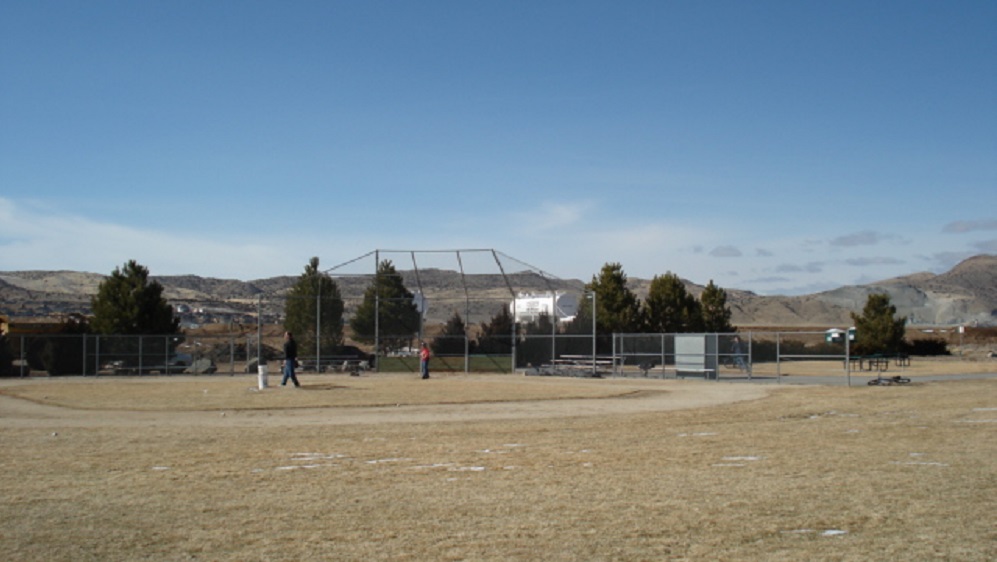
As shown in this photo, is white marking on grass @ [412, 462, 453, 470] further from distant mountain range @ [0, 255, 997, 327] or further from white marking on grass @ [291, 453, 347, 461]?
distant mountain range @ [0, 255, 997, 327]

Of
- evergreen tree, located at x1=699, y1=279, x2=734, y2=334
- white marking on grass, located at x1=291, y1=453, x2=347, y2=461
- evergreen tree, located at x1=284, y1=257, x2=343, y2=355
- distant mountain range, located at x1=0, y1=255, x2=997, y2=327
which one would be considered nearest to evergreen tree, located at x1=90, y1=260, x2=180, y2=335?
distant mountain range, located at x1=0, y1=255, x2=997, y2=327

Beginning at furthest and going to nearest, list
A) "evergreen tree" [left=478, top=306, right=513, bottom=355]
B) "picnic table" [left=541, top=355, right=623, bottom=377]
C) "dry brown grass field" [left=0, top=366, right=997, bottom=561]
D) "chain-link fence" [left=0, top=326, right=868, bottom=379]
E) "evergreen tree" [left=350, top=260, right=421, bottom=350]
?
"evergreen tree" [left=350, top=260, right=421, bottom=350], "evergreen tree" [left=478, top=306, right=513, bottom=355], "chain-link fence" [left=0, top=326, right=868, bottom=379], "picnic table" [left=541, top=355, right=623, bottom=377], "dry brown grass field" [left=0, top=366, right=997, bottom=561]

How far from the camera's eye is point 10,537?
8172mm

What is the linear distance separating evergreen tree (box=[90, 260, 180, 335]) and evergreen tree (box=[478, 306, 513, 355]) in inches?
693

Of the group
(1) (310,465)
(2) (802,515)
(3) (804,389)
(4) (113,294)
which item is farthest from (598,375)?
(2) (802,515)

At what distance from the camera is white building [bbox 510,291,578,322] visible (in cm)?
4750

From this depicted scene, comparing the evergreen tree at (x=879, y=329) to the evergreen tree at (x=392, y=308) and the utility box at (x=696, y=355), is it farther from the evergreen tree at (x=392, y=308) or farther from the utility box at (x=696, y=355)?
the evergreen tree at (x=392, y=308)

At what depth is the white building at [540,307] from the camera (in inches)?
1870

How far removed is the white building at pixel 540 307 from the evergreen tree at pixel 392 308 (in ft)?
17.0

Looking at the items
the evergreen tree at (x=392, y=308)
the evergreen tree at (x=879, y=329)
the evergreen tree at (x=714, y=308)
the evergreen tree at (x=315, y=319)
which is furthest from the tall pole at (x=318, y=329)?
the evergreen tree at (x=879, y=329)

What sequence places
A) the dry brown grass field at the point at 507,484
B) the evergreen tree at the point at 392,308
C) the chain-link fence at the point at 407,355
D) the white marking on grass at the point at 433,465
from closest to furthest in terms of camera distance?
the dry brown grass field at the point at 507,484
the white marking on grass at the point at 433,465
the chain-link fence at the point at 407,355
the evergreen tree at the point at 392,308

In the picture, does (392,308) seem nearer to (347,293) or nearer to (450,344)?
(347,293)

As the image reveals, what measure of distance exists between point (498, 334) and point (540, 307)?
256cm

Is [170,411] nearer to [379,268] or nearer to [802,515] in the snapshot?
[802,515]
